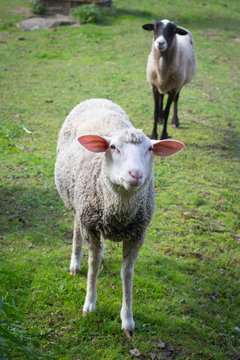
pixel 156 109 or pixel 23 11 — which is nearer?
pixel 156 109

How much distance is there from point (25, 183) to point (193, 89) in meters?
5.90

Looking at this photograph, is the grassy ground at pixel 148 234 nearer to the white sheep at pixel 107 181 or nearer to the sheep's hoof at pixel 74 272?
the sheep's hoof at pixel 74 272

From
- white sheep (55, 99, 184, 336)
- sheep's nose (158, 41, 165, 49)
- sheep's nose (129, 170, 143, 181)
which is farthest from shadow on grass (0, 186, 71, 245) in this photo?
sheep's nose (158, 41, 165, 49)

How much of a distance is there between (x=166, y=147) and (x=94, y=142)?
52 centimetres

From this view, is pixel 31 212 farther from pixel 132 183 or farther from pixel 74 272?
pixel 132 183

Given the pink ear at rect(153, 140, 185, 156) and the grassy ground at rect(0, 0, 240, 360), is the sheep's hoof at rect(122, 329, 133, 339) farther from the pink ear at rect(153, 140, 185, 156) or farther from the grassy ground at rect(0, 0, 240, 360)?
the pink ear at rect(153, 140, 185, 156)

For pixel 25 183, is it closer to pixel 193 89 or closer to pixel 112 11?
pixel 193 89

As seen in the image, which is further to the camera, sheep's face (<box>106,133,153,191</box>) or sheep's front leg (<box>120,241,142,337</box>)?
sheep's front leg (<box>120,241,142,337</box>)

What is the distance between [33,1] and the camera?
14086 millimetres

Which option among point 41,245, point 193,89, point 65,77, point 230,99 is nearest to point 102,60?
point 65,77

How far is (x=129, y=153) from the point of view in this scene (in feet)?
7.76

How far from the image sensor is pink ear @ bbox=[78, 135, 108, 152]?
8.28 feet

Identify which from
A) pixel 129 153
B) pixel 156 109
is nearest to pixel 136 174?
pixel 129 153

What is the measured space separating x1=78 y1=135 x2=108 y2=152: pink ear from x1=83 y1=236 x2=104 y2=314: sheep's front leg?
0.81 meters
